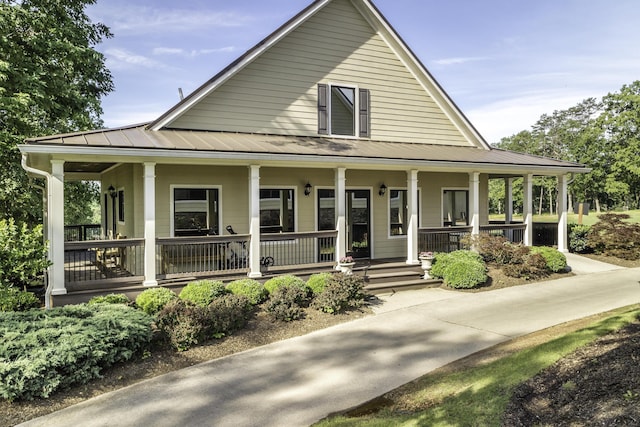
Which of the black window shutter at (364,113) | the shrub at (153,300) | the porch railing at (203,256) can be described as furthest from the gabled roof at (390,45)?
the shrub at (153,300)

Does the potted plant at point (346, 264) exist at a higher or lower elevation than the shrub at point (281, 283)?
higher

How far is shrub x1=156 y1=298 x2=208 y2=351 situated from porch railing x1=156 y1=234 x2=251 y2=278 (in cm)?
267

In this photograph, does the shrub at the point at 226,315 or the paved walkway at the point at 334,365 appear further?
the shrub at the point at 226,315

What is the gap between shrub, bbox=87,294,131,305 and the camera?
8.25 meters

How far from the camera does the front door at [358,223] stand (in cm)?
1390

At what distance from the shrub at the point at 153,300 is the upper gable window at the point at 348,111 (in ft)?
24.3

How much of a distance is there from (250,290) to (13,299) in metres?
4.33

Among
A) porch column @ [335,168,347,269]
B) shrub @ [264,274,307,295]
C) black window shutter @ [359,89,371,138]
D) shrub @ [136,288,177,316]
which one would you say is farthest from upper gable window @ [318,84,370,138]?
shrub @ [136,288,177,316]

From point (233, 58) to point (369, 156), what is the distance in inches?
187

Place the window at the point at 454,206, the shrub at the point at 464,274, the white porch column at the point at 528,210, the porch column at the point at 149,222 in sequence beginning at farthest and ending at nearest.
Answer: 1. the window at the point at 454,206
2. the white porch column at the point at 528,210
3. the shrub at the point at 464,274
4. the porch column at the point at 149,222

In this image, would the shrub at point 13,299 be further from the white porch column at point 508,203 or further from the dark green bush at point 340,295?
the white porch column at point 508,203

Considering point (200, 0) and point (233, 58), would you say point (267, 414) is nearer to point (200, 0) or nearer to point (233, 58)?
point (233, 58)

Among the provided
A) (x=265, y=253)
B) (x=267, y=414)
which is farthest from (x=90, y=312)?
(x=265, y=253)

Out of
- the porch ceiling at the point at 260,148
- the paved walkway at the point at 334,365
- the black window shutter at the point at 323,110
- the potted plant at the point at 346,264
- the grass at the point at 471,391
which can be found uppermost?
the black window shutter at the point at 323,110
